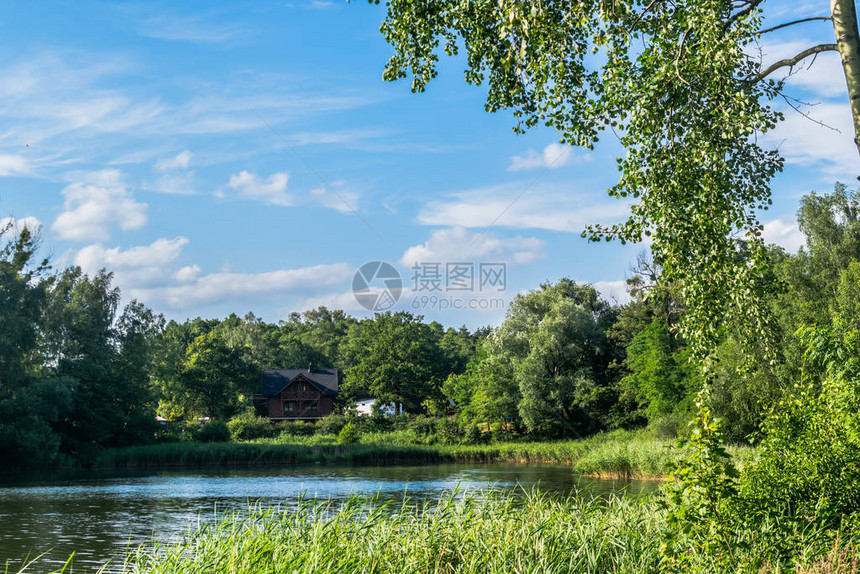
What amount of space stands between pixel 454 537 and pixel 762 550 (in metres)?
2.66

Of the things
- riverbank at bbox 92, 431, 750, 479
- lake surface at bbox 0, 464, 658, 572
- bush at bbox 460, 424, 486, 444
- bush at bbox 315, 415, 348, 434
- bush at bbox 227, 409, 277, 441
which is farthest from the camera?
bush at bbox 315, 415, 348, 434

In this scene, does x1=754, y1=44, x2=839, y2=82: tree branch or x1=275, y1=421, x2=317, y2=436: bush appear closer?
x1=754, y1=44, x2=839, y2=82: tree branch

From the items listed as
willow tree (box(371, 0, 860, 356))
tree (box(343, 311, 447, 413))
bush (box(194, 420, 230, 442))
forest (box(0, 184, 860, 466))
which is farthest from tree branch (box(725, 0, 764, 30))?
tree (box(343, 311, 447, 413))

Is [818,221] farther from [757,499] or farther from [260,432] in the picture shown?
[260,432]

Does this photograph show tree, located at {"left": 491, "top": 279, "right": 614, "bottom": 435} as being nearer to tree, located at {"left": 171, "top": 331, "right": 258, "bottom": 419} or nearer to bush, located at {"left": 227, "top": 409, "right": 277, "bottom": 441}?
bush, located at {"left": 227, "top": 409, "right": 277, "bottom": 441}

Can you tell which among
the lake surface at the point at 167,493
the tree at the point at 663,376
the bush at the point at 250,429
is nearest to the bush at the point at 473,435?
the lake surface at the point at 167,493

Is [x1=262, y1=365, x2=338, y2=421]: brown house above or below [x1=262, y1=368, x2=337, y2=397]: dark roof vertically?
below

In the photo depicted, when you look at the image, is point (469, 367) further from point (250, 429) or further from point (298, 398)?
point (298, 398)

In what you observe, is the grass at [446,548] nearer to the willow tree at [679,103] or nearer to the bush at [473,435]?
the willow tree at [679,103]

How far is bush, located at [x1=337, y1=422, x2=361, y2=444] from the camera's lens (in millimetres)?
48062

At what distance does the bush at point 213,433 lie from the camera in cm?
4603

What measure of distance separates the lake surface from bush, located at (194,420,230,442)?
10264mm

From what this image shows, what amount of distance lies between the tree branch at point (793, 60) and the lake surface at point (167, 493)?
5.03m

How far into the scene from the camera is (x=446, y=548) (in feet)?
21.1
